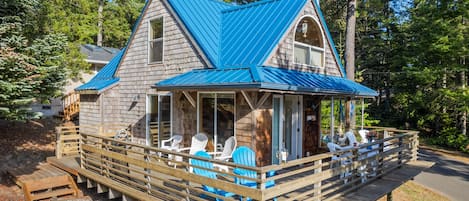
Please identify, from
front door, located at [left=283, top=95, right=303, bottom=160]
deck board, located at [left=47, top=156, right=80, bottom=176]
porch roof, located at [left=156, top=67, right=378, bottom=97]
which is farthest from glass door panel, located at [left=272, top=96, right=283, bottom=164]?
deck board, located at [left=47, top=156, right=80, bottom=176]

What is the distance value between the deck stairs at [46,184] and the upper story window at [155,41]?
470 cm

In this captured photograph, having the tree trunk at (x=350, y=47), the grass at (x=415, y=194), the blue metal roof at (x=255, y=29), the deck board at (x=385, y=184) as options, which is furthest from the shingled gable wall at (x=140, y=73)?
the grass at (x=415, y=194)

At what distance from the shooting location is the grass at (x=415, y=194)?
9.84 m

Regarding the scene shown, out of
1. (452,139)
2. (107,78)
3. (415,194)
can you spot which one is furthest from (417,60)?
(107,78)

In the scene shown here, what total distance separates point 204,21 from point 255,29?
1948 millimetres

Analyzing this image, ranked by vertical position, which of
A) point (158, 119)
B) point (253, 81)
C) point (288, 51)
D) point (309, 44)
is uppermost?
point (309, 44)

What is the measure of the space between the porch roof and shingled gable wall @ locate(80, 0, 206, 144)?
934 mm

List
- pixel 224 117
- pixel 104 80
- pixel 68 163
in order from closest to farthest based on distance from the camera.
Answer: pixel 224 117
pixel 68 163
pixel 104 80

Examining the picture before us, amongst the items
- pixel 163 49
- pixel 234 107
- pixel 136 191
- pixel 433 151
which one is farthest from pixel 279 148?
pixel 433 151

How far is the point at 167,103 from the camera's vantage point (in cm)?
1047

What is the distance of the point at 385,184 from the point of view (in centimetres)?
779

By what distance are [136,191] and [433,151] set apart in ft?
54.8

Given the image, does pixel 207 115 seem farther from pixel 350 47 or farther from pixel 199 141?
pixel 350 47

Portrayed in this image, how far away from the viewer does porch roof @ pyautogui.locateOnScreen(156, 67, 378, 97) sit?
7.07 m
